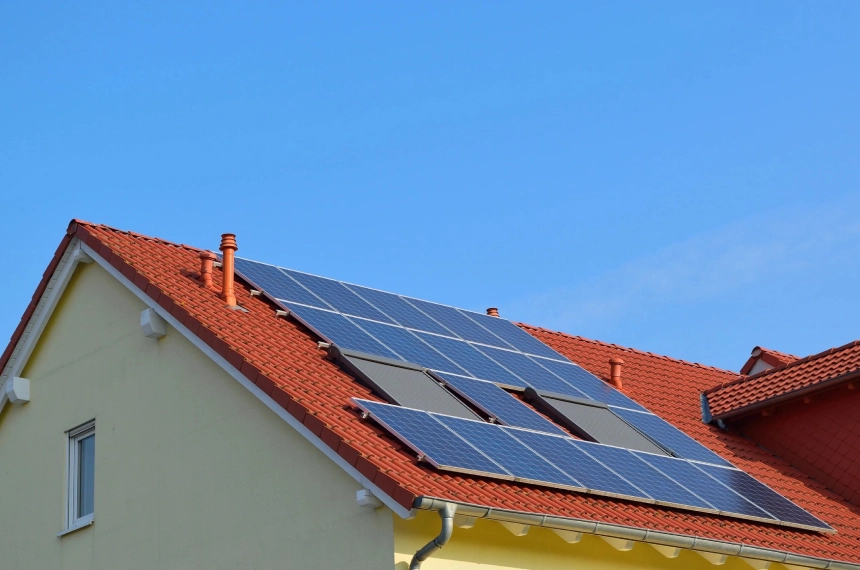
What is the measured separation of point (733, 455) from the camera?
59.3 feet

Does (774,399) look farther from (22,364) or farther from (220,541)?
(22,364)

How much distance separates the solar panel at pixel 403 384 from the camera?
13758 millimetres

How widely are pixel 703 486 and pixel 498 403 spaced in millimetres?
2573

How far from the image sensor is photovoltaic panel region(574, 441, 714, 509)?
14.0m

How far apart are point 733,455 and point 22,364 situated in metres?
9.61

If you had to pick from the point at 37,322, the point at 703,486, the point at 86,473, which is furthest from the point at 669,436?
the point at 37,322

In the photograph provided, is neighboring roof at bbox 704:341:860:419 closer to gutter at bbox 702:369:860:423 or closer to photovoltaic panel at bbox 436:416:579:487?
gutter at bbox 702:369:860:423

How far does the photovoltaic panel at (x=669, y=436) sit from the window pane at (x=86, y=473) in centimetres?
654

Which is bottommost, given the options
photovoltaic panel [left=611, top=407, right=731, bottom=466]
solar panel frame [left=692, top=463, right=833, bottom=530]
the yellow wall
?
the yellow wall

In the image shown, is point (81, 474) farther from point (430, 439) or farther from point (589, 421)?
point (589, 421)

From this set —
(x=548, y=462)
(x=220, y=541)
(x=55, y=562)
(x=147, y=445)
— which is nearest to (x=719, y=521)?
(x=548, y=462)

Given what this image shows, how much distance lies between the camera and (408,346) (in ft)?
51.3

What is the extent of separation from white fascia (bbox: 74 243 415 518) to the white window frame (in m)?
1.77

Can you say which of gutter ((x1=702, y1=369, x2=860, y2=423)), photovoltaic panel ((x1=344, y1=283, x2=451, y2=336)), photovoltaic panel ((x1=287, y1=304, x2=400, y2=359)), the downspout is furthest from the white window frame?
gutter ((x1=702, y1=369, x2=860, y2=423))
